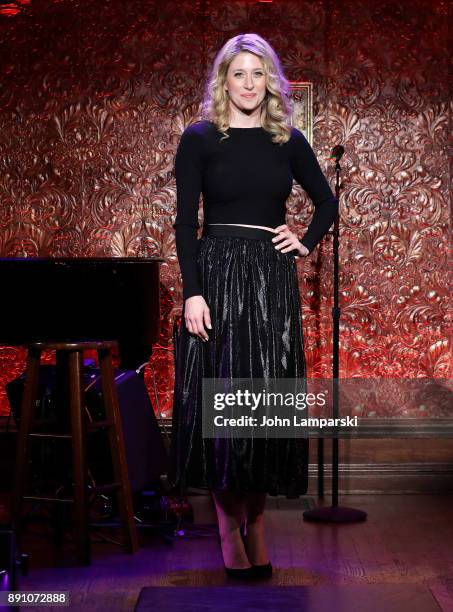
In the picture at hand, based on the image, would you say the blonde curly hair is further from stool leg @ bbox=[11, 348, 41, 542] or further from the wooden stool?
stool leg @ bbox=[11, 348, 41, 542]

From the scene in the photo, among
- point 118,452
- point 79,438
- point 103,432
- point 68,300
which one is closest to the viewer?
point 79,438

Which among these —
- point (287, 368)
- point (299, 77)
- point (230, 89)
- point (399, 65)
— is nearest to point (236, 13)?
point (299, 77)

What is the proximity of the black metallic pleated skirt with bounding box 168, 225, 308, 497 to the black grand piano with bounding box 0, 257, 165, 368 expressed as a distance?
3.71ft

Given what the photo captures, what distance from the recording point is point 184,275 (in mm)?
2803

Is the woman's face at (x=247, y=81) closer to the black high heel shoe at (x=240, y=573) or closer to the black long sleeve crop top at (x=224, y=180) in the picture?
the black long sleeve crop top at (x=224, y=180)

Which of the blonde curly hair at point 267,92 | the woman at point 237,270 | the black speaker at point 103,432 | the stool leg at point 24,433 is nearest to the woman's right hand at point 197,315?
the woman at point 237,270

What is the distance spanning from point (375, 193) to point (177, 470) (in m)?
2.71

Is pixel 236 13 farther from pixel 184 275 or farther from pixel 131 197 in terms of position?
pixel 184 275

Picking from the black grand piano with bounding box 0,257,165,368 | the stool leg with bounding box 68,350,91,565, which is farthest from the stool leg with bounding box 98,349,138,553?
the black grand piano with bounding box 0,257,165,368

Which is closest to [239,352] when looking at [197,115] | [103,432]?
[103,432]

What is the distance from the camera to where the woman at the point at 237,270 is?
2.79 metres

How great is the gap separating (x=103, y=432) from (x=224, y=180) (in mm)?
1427

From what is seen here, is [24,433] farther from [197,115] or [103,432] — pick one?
[197,115]

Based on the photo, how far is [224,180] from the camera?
279cm
